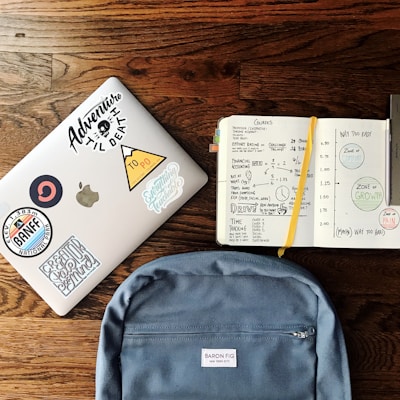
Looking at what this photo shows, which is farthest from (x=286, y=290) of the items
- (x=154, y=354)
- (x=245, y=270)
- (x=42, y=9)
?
(x=42, y=9)

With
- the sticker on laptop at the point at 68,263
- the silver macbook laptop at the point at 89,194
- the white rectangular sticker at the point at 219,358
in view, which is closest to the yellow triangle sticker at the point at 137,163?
the silver macbook laptop at the point at 89,194

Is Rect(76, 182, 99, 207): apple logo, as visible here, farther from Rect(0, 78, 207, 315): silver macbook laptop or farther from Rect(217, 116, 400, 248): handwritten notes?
Rect(217, 116, 400, 248): handwritten notes

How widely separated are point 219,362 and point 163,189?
25 cm

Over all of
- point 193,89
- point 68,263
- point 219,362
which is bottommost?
point 219,362

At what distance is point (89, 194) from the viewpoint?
83 centimetres

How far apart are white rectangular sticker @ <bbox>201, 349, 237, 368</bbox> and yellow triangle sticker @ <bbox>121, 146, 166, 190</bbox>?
0.25 metres

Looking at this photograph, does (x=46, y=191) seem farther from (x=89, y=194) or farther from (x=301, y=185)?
(x=301, y=185)

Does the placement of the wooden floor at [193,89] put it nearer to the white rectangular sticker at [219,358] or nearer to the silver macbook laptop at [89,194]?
the silver macbook laptop at [89,194]

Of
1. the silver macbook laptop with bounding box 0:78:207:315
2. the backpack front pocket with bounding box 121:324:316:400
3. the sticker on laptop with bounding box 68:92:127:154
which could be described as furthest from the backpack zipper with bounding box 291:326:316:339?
the sticker on laptop with bounding box 68:92:127:154

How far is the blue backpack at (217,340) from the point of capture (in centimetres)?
80

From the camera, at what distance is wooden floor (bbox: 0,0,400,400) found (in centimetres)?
86

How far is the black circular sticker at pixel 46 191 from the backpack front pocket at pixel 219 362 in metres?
0.20

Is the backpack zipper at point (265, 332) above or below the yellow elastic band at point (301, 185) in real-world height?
below

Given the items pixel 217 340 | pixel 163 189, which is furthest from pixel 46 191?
pixel 217 340
